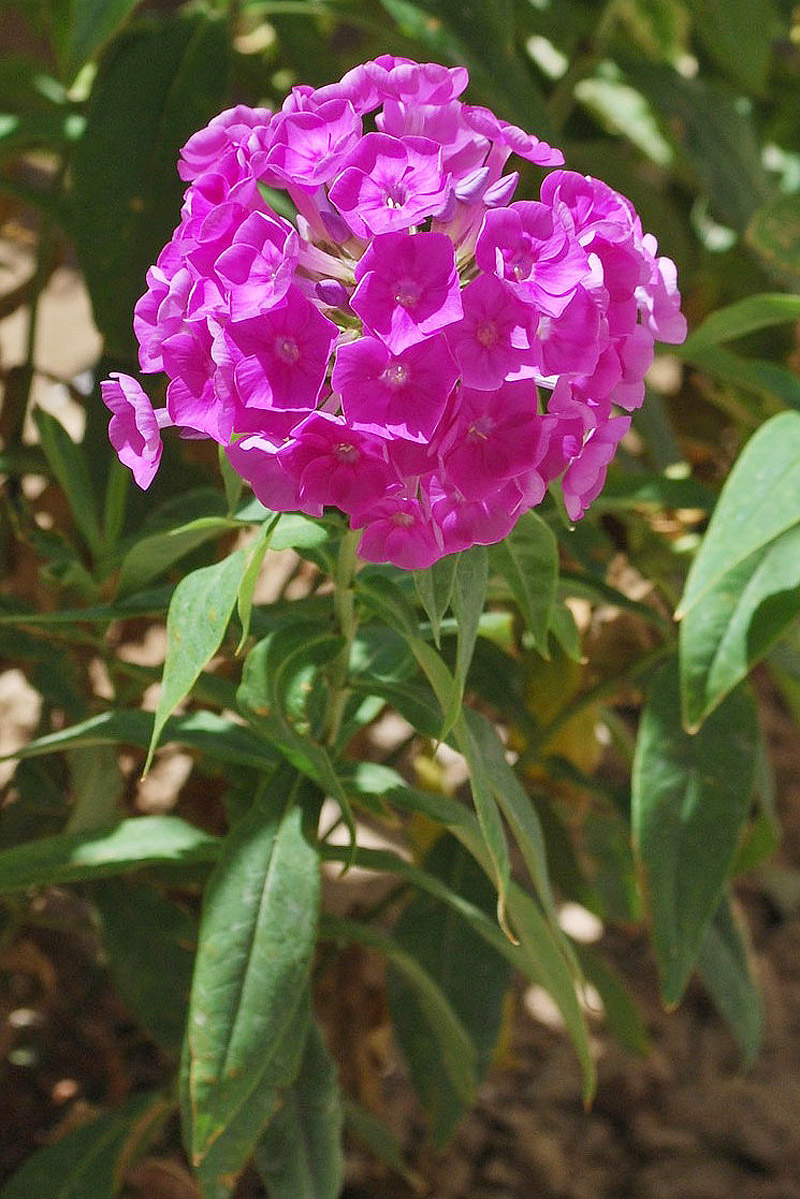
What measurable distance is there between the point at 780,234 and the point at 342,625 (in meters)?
0.64

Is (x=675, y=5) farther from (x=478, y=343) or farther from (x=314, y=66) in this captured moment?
(x=478, y=343)

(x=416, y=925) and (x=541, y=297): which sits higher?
(x=541, y=297)

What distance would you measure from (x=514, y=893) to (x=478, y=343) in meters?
0.46

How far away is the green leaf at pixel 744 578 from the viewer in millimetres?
905

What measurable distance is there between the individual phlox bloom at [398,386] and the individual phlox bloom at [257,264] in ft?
0.14

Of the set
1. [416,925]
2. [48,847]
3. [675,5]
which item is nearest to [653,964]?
[416,925]

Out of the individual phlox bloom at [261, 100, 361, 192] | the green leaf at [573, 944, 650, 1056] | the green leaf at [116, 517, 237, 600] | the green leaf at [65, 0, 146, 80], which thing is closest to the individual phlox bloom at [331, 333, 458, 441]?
the individual phlox bloom at [261, 100, 361, 192]

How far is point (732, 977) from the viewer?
128 centimetres

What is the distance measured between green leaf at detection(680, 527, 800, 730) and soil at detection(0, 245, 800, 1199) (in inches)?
22.1

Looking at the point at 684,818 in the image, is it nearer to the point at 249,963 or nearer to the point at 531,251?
the point at 249,963

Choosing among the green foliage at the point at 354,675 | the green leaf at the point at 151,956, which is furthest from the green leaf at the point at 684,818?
the green leaf at the point at 151,956

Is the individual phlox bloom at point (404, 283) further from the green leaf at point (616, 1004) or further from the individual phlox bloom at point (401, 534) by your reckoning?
the green leaf at point (616, 1004)

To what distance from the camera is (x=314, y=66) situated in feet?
4.47

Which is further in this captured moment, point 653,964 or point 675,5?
point 675,5
